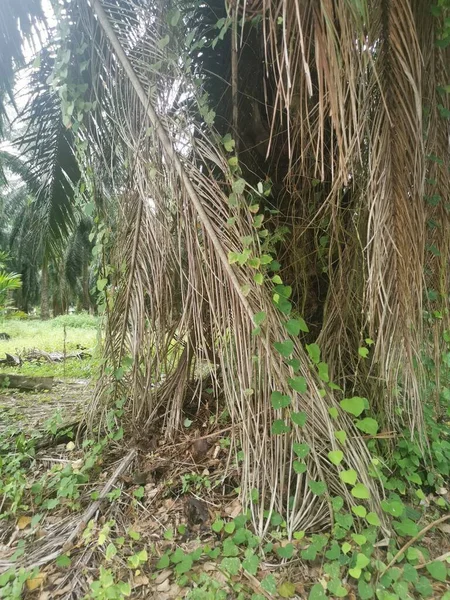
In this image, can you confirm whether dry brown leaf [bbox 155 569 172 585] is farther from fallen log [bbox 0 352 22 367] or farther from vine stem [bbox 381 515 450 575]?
fallen log [bbox 0 352 22 367]

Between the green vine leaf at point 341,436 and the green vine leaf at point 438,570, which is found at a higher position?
the green vine leaf at point 341,436

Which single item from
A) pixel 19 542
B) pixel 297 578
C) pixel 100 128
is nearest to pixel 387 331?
pixel 297 578

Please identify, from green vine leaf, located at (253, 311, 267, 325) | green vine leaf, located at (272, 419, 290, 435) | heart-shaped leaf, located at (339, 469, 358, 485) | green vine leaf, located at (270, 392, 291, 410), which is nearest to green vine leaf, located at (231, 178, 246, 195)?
green vine leaf, located at (253, 311, 267, 325)

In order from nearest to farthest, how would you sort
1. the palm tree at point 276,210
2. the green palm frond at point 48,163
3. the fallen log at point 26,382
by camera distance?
Result: the palm tree at point 276,210 < the green palm frond at point 48,163 < the fallen log at point 26,382

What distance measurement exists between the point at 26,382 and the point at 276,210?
11.5ft

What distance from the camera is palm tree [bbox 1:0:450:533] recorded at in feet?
3.90

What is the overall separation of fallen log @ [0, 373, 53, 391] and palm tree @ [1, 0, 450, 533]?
7.17 feet

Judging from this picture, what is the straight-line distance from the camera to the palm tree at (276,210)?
3.90 ft

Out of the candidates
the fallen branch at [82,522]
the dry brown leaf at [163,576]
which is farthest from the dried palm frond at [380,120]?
the fallen branch at [82,522]

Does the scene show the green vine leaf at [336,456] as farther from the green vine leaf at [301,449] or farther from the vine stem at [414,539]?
the vine stem at [414,539]

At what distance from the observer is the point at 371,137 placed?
4.09 feet

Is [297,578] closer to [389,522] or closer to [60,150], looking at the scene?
[389,522]

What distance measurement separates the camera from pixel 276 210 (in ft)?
5.79

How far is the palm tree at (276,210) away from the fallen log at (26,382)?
2186 mm
